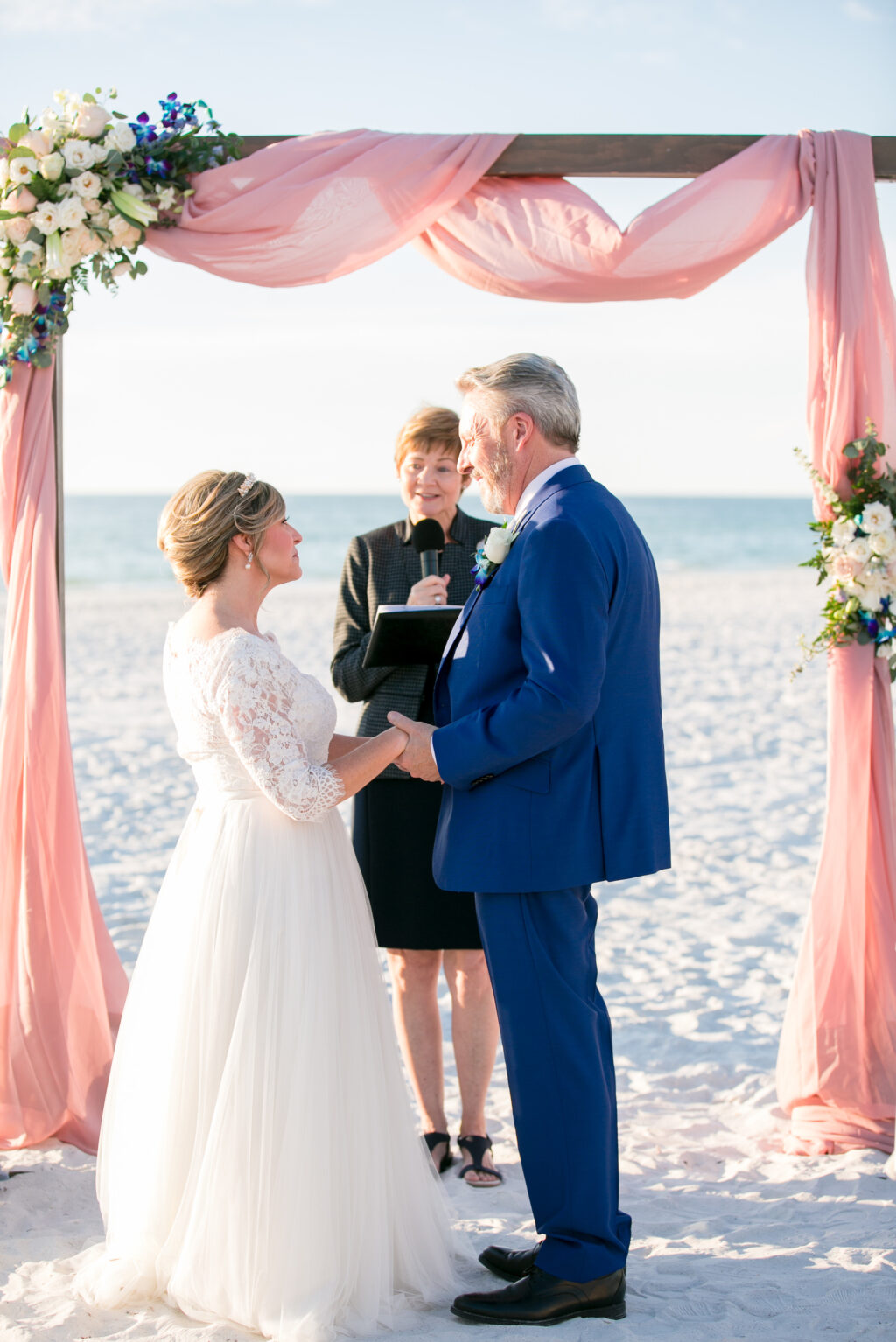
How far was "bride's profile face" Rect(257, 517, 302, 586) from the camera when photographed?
8.86 feet

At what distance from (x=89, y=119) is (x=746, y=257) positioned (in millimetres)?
2035

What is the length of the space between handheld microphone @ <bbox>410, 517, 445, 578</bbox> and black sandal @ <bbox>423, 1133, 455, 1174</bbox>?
1656 millimetres

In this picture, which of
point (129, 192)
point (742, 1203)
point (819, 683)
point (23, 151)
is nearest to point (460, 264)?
point (129, 192)

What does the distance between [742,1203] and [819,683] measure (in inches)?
420

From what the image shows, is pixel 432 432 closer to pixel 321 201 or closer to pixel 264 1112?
pixel 321 201

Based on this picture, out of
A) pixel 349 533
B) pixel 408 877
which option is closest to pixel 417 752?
pixel 408 877

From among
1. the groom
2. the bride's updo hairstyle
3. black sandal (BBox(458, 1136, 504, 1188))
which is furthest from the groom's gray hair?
black sandal (BBox(458, 1136, 504, 1188))

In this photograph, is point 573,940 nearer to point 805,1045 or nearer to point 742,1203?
point 742,1203

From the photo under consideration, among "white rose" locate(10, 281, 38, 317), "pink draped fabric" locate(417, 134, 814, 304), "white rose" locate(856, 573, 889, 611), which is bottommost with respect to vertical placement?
"white rose" locate(856, 573, 889, 611)

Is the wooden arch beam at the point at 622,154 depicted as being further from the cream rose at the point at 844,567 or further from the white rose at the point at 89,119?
the cream rose at the point at 844,567

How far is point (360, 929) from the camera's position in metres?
2.73

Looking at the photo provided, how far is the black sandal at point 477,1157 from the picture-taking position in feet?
11.2

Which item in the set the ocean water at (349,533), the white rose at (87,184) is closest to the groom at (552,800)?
the white rose at (87,184)

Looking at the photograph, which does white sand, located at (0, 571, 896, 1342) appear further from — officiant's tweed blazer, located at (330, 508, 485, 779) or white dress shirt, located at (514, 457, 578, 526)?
white dress shirt, located at (514, 457, 578, 526)
